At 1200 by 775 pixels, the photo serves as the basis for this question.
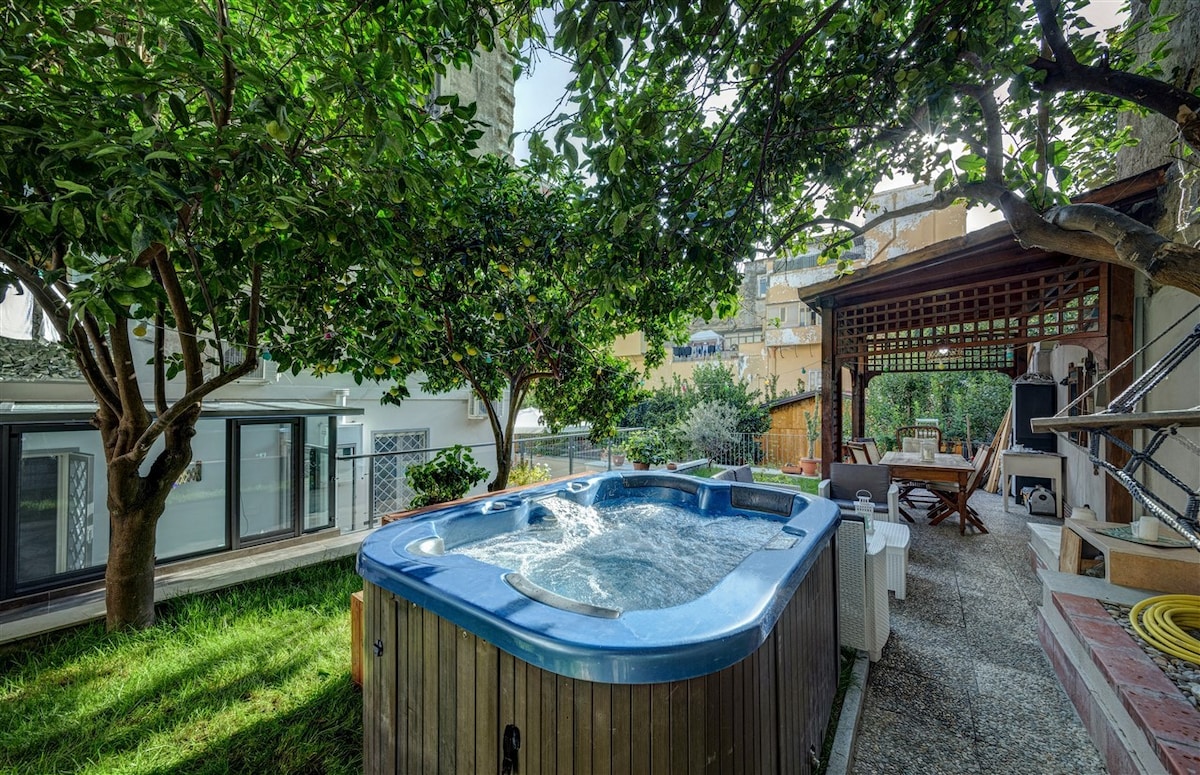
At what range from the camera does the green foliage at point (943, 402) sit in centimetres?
1127

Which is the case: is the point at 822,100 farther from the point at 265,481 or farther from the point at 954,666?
the point at 265,481

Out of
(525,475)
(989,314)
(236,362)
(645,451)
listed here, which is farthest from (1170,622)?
(236,362)

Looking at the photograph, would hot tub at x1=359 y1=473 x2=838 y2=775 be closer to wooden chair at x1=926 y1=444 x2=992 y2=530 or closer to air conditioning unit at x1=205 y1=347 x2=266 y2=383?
wooden chair at x1=926 y1=444 x2=992 y2=530

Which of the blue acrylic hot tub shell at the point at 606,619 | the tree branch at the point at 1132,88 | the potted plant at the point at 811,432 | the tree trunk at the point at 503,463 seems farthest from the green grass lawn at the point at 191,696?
the potted plant at the point at 811,432

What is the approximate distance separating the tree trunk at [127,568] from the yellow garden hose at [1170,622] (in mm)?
6047

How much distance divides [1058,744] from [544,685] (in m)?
2.77

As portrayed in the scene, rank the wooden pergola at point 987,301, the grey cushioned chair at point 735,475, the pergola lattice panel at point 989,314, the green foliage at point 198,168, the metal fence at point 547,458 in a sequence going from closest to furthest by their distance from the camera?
the green foliage at point 198,168, the wooden pergola at point 987,301, the pergola lattice panel at point 989,314, the grey cushioned chair at point 735,475, the metal fence at point 547,458

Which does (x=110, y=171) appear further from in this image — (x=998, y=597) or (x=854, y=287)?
(x=854, y=287)

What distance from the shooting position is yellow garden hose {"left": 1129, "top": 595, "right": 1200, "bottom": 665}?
2.21 meters

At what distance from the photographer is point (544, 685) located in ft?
4.84

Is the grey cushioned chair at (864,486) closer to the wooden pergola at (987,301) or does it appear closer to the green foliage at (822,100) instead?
the wooden pergola at (987,301)

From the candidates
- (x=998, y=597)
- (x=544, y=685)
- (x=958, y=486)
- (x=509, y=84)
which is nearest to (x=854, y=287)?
(x=958, y=486)

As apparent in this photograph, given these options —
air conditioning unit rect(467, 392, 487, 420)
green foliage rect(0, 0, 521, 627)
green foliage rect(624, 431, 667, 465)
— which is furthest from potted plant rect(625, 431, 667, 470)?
green foliage rect(0, 0, 521, 627)

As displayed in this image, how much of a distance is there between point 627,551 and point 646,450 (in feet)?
13.9
